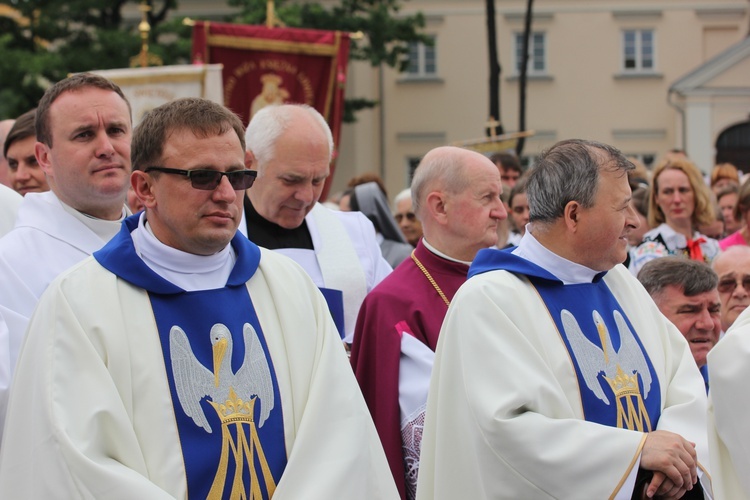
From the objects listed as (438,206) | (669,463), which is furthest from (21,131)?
(669,463)

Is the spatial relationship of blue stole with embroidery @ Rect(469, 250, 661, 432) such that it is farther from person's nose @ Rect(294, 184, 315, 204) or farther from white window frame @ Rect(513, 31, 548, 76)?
white window frame @ Rect(513, 31, 548, 76)

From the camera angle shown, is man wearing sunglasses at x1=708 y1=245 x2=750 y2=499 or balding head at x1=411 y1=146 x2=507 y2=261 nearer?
man wearing sunglasses at x1=708 y1=245 x2=750 y2=499

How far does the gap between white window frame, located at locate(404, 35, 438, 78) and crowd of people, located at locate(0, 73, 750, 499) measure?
87.6 feet

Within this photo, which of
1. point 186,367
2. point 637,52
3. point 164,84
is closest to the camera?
point 186,367

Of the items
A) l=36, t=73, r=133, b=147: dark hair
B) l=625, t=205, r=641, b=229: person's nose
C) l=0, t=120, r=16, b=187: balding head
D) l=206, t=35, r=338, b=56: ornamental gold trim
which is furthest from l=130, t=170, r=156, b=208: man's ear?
l=206, t=35, r=338, b=56: ornamental gold trim

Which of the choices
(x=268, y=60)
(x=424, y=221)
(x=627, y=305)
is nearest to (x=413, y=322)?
(x=424, y=221)

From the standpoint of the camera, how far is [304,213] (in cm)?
495

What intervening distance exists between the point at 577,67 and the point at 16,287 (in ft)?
90.4

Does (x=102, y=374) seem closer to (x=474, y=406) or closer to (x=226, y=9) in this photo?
(x=474, y=406)

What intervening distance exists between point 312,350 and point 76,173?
1344 mm

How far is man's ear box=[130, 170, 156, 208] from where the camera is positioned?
3488mm

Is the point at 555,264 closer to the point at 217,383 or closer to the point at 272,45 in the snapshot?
the point at 217,383

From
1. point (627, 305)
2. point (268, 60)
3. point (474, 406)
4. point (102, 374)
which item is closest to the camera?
point (102, 374)

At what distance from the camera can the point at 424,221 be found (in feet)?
15.6
